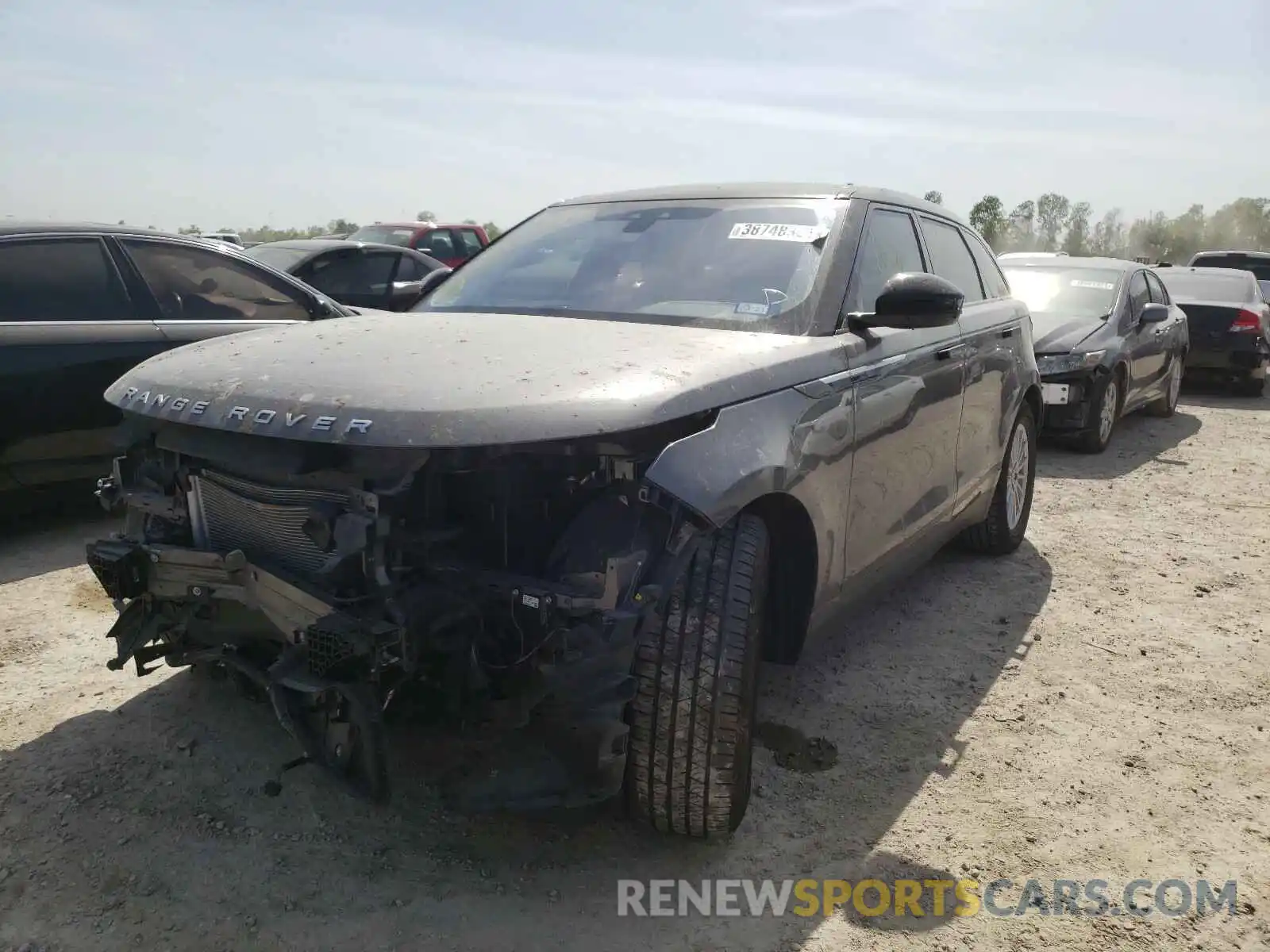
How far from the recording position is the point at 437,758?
93.4 inches

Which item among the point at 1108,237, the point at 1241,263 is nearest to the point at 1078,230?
the point at 1108,237

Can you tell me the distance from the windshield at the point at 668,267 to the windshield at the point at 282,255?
5.23 m

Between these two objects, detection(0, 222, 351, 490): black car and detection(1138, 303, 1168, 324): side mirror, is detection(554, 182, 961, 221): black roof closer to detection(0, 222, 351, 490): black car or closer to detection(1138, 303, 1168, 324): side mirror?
detection(0, 222, 351, 490): black car

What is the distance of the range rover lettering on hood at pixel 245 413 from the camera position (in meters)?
2.15

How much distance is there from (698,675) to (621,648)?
0.22 m

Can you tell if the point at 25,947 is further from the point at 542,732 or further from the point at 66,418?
the point at 66,418

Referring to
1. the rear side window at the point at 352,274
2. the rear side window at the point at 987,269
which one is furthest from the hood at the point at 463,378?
the rear side window at the point at 352,274

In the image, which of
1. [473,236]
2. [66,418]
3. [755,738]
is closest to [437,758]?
[755,738]

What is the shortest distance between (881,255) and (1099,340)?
513 centimetres

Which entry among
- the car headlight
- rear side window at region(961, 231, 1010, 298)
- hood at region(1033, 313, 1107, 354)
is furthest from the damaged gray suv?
hood at region(1033, 313, 1107, 354)

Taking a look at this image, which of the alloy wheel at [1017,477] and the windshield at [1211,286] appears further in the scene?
the windshield at [1211,286]

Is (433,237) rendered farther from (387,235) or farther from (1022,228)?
(1022,228)

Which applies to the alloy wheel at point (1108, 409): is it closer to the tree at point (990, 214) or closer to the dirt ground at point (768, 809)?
the dirt ground at point (768, 809)

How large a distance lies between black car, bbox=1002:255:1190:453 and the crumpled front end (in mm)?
5474
